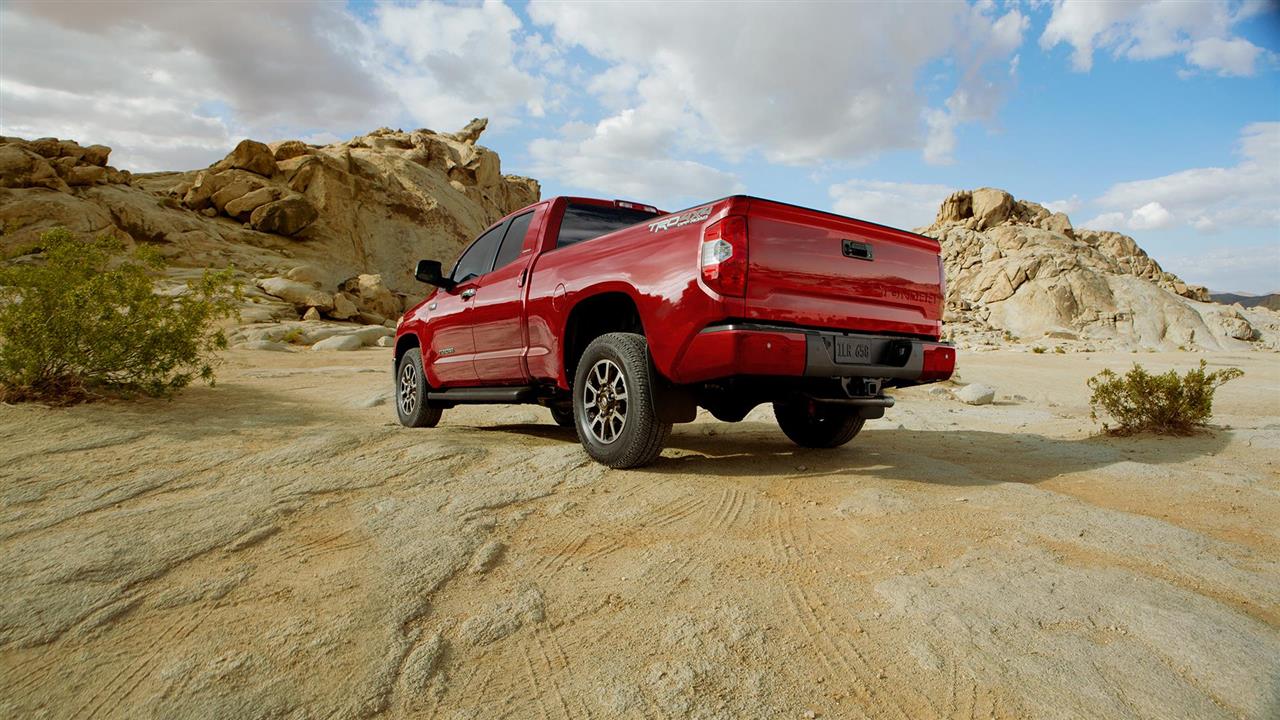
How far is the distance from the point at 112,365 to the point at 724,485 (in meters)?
6.36

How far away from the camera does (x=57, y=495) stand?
363 cm

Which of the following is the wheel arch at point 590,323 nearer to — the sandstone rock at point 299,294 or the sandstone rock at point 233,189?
the sandstone rock at point 299,294

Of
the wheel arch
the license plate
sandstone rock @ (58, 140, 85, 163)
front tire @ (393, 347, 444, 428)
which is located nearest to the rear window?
the wheel arch

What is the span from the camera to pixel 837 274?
4.16 meters

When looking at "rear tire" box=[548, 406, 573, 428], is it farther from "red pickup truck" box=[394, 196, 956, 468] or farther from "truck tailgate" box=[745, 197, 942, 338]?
"truck tailgate" box=[745, 197, 942, 338]

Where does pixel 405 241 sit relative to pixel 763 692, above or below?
above

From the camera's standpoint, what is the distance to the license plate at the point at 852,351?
4.04m

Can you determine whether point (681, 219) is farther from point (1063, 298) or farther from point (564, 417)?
point (1063, 298)

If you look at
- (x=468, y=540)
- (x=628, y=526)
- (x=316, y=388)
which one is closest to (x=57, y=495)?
(x=468, y=540)

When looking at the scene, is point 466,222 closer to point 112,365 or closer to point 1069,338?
point 1069,338

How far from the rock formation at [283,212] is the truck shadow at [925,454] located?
1958 cm

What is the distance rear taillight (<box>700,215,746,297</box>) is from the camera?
147 inches

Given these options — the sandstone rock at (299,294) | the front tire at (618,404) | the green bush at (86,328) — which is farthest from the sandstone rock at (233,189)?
the front tire at (618,404)

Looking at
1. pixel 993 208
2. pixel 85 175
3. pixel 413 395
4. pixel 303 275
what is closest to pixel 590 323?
pixel 413 395
